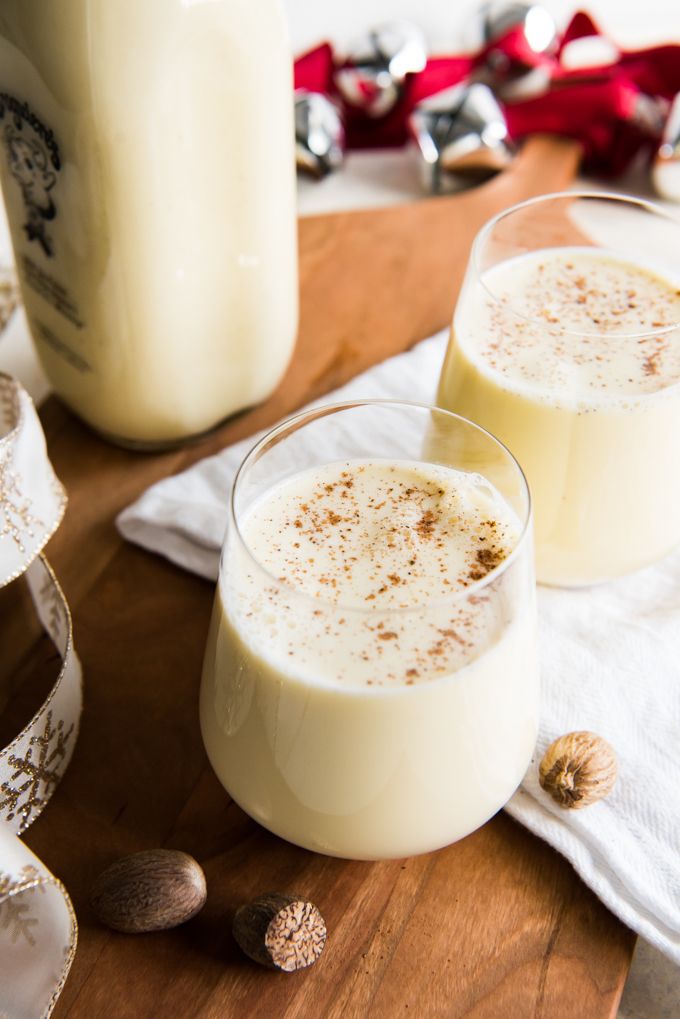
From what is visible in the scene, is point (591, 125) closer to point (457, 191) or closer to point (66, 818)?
point (457, 191)

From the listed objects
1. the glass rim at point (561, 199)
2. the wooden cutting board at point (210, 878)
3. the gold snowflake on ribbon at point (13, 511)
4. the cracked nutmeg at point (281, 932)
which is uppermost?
Result: the glass rim at point (561, 199)

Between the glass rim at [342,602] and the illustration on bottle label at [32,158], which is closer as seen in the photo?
the glass rim at [342,602]

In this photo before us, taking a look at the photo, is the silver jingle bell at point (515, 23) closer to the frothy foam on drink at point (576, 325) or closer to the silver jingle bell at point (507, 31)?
the silver jingle bell at point (507, 31)

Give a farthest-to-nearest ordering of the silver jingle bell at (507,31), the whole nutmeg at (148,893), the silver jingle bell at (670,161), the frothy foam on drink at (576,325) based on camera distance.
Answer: the silver jingle bell at (507,31) < the silver jingle bell at (670,161) < the frothy foam on drink at (576,325) < the whole nutmeg at (148,893)

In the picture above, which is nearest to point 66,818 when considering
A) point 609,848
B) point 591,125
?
point 609,848

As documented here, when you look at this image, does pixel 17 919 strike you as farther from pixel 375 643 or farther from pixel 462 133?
pixel 462 133

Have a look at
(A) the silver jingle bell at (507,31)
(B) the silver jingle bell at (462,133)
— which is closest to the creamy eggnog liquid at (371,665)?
(B) the silver jingle bell at (462,133)
